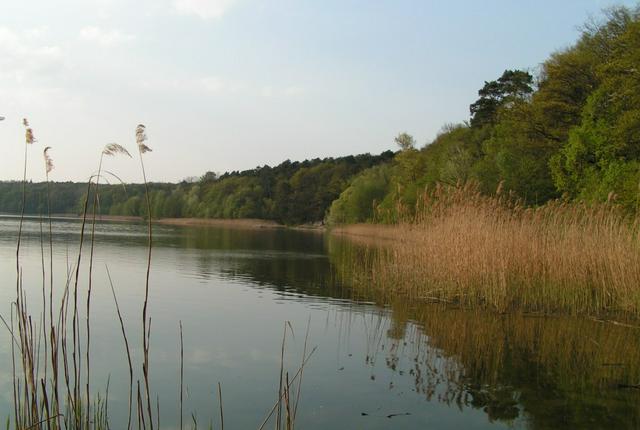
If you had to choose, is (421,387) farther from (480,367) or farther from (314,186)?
(314,186)

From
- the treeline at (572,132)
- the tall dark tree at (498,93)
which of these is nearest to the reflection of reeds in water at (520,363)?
the treeline at (572,132)

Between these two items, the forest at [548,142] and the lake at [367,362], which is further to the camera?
the forest at [548,142]

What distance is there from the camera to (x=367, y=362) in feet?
24.7

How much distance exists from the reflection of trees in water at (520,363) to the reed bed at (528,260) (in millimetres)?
786

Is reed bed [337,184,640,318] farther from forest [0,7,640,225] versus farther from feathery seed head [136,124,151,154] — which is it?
feathery seed head [136,124,151,154]

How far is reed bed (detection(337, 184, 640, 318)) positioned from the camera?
10188mm

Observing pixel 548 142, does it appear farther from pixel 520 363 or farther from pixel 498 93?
pixel 520 363

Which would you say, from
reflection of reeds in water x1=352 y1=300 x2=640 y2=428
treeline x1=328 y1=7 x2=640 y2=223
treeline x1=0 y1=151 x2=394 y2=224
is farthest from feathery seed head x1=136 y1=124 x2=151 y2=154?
treeline x1=0 y1=151 x2=394 y2=224

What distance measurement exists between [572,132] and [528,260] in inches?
774

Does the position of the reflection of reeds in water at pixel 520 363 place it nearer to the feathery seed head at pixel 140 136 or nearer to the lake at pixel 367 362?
the lake at pixel 367 362

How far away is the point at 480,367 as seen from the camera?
722cm

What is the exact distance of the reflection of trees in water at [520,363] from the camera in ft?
18.9

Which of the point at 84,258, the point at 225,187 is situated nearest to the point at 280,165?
the point at 225,187

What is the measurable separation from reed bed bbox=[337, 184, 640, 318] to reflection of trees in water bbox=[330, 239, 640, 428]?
79 centimetres
